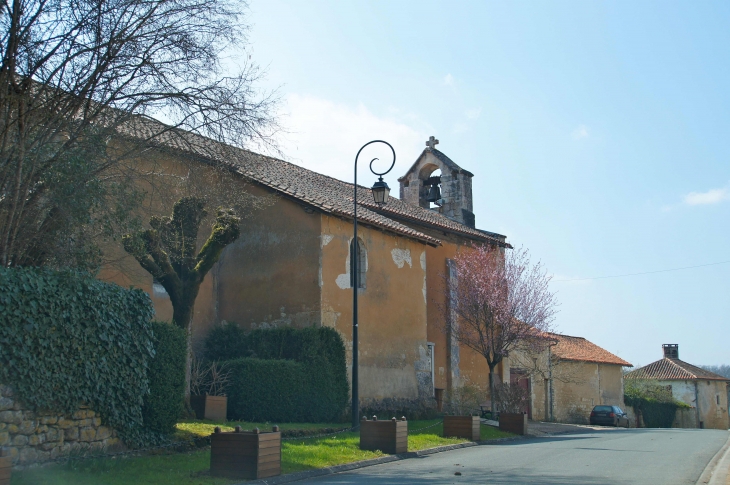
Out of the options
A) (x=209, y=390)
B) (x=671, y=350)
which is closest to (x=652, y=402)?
(x=671, y=350)

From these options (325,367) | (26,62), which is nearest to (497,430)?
(325,367)

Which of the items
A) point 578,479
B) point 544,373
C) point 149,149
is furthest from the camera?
point 544,373

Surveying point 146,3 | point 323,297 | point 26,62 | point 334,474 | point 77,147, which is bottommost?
point 334,474

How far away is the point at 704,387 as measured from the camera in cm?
5488

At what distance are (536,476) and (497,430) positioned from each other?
10722mm

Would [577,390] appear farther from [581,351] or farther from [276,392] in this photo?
[276,392]

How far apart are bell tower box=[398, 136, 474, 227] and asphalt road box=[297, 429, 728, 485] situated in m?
16.6

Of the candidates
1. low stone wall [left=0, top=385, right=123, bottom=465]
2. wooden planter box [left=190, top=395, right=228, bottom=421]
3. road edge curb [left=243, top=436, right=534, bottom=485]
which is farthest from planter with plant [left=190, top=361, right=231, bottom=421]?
road edge curb [left=243, top=436, right=534, bottom=485]

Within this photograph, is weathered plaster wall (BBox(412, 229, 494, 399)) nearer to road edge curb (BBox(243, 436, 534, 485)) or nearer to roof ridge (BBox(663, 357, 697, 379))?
road edge curb (BBox(243, 436, 534, 485))

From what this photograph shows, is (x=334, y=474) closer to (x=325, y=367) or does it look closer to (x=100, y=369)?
(x=100, y=369)

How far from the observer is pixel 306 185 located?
2389cm

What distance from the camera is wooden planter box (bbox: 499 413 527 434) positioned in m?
21.9

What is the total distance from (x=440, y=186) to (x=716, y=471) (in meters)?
22.2

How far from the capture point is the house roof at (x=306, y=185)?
13234mm
